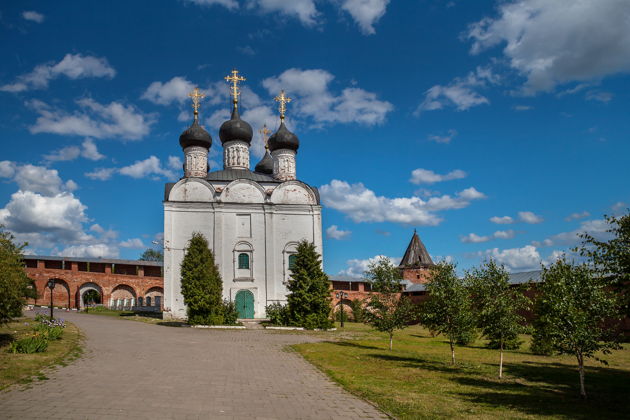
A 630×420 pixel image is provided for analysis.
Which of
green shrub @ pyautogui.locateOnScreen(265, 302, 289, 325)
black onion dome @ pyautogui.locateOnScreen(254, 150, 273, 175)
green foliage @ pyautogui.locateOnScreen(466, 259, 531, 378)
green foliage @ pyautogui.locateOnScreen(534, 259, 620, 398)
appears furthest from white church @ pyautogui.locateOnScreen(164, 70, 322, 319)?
green foliage @ pyautogui.locateOnScreen(534, 259, 620, 398)

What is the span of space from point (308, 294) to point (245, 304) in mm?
6666

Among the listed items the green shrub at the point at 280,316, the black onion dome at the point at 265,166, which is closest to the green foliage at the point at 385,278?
the green shrub at the point at 280,316

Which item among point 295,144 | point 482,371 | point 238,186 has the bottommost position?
point 482,371

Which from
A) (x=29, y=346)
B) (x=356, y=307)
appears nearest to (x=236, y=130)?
(x=356, y=307)

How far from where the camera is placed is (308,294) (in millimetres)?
26031

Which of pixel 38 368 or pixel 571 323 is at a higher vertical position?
pixel 571 323

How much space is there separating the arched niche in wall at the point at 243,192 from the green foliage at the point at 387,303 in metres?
14.8

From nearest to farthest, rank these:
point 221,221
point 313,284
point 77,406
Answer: point 77,406 → point 313,284 → point 221,221

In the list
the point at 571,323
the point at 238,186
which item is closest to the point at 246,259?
the point at 238,186

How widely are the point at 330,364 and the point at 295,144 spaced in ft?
82.5

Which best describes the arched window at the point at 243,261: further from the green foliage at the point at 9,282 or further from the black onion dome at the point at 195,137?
the green foliage at the point at 9,282

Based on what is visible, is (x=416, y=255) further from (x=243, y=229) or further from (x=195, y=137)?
(x=195, y=137)

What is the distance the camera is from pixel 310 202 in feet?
110

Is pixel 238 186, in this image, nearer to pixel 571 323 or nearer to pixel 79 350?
pixel 79 350
